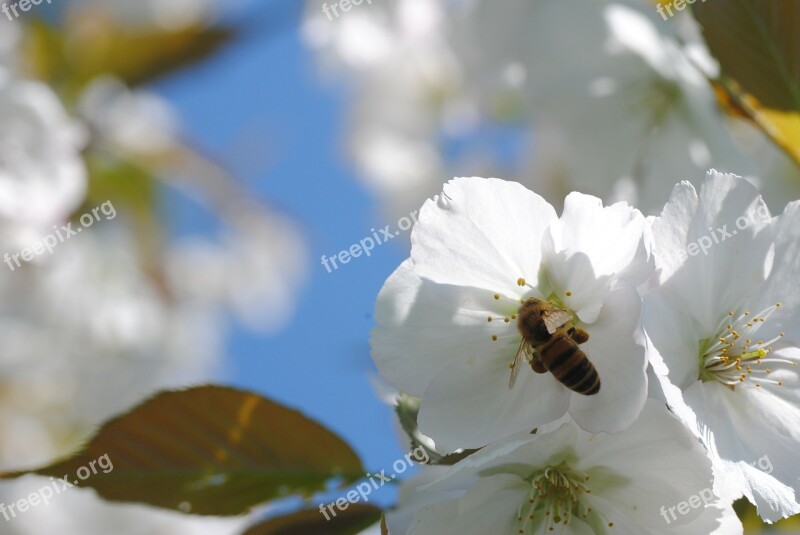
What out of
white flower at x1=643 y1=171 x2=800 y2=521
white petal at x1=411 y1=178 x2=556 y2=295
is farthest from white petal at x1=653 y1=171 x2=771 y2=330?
white petal at x1=411 y1=178 x2=556 y2=295

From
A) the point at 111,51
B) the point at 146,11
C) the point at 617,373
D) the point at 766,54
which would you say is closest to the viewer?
the point at 617,373

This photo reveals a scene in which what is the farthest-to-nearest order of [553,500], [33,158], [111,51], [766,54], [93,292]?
1. [93,292]
2. [111,51]
3. [33,158]
4. [766,54]
5. [553,500]

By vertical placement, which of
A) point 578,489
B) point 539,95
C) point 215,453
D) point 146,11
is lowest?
point 578,489

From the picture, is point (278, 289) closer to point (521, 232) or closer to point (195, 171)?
point (195, 171)

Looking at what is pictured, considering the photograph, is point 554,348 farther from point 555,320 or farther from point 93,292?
point 93,292

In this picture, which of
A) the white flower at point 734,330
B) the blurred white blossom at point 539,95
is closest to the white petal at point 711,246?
the white flower at point 734,330

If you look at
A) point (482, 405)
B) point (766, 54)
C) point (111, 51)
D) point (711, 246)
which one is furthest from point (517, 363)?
point (111, 51)

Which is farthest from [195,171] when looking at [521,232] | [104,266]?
[521,232]
